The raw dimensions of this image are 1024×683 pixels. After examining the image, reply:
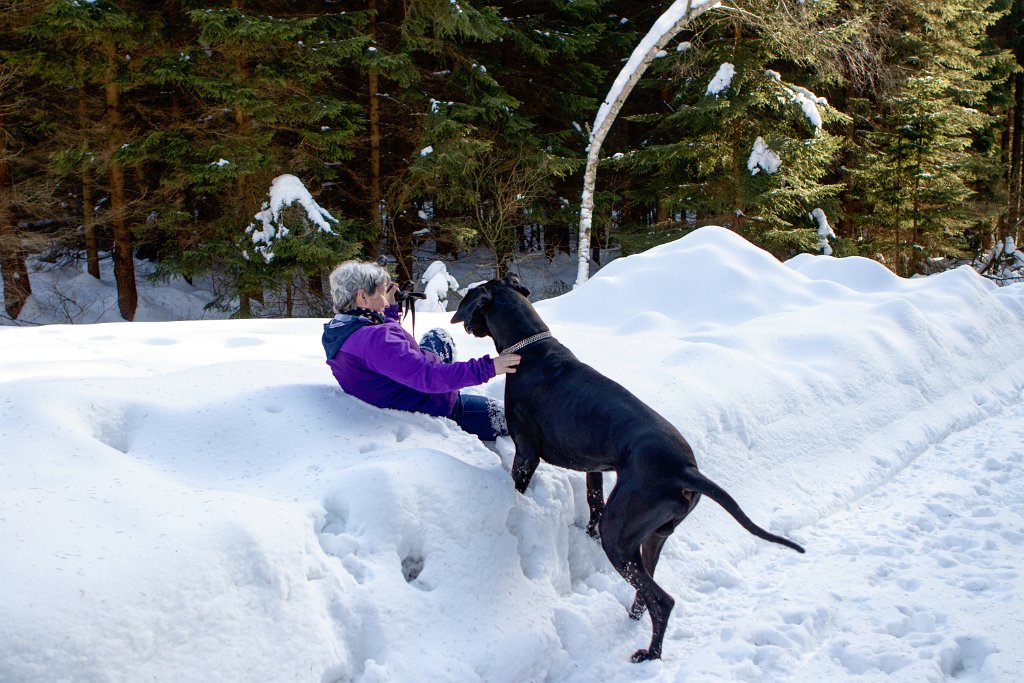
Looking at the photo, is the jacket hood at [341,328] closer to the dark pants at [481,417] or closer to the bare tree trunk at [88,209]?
the dark pants at [481,417]

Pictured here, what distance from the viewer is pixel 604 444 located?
9.34 feet

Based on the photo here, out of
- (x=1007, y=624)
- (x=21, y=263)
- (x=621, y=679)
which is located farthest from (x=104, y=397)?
(x=21, y=263)

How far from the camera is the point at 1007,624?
2.89 m

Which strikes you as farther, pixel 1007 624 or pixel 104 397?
pixel 104 397

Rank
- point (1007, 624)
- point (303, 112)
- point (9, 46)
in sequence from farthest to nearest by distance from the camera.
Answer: point (303, 112)
point (9, 46)
point (1007, 624)

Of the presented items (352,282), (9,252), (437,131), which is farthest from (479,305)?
(9,252)

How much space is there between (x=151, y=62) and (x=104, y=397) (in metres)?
11.7

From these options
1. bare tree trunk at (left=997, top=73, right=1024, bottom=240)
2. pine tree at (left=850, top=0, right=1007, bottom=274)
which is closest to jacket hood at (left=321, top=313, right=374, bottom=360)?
pine tree at (left=850, top=0, right=1007, bottom=274)

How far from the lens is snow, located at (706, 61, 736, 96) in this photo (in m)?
14.9

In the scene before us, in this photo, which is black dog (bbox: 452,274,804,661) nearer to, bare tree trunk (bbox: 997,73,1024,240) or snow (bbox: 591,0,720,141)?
snow (bbox: 591,0,720,141)

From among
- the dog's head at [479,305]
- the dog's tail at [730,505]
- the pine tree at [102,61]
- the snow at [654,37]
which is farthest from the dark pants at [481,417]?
the pine tree at [102,61]

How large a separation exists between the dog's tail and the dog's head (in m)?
1.34

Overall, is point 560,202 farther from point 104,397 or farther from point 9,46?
point 104,397

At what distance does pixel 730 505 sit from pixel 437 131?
41.5 ft
